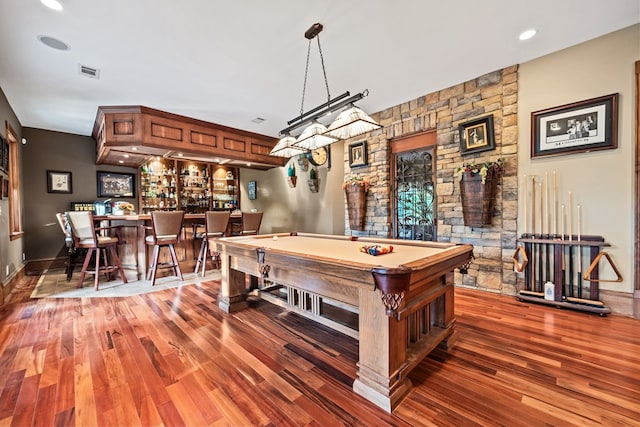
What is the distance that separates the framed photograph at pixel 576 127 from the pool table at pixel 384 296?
2.00m

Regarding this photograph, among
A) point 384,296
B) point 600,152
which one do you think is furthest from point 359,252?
point 600,152

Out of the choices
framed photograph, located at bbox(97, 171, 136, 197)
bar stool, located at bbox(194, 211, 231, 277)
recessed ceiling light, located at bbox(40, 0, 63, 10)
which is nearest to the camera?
recessed ceiling light, located at bbox(40, 0, 63, 10)

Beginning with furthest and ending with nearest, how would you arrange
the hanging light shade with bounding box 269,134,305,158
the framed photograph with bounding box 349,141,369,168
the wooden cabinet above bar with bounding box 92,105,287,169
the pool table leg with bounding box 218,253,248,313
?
the framed photograph with bounding box 349,141,369,168, the wooden cabinet above bar with bounding box 92,105,287,169, the hanging light shade with bounding box 269,134,305,158, the pool table leg with bounding box 218,253,248,313

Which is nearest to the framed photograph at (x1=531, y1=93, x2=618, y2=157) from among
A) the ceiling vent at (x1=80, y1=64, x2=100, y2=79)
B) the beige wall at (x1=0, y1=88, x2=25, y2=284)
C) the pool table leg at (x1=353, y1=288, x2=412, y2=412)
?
the pool table leg at (x1=353, y1=288, x2=412, y2=412)

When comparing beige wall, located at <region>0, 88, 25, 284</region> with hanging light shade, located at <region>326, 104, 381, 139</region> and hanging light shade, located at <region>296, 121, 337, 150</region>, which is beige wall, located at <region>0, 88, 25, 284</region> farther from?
hanging light shade, located at <region>326, 104, 381, 139</region>

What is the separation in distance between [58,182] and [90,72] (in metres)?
3.70

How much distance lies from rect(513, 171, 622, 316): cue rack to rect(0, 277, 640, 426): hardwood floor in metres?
0.24

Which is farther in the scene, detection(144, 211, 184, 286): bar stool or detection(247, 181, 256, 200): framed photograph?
detection(247, 181, 256, 200): framed photograph

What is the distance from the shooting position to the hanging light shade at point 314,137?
108 inches

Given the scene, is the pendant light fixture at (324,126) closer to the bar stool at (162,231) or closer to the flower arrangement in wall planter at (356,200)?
the flower arrangement in wall planter at (356,200)

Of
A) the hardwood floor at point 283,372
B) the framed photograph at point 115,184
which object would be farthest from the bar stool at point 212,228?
the framed photograph at point 115,184

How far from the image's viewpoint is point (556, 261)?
297cm

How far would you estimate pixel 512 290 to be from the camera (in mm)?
3389

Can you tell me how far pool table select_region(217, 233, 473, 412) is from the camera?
5.00 feet
